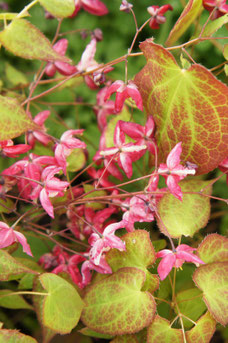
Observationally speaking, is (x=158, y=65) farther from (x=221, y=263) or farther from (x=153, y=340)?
(x=153, y=340)

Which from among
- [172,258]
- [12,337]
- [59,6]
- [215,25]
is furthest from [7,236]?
[215,25]

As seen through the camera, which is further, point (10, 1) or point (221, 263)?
point (10, 1)

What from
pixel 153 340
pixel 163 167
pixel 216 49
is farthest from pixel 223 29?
pixel 153 340

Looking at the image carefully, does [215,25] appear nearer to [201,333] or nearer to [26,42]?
[26,42]

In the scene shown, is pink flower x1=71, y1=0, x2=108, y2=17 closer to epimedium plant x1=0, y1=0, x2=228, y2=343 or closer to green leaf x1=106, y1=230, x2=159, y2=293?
epimedium plant x1=0, y1=0, x2=228, y2=343

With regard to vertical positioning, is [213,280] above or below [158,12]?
below

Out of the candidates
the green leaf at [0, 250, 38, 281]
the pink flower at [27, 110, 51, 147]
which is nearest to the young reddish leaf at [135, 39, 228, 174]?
the pink flower at [27, 110, 51, 147]
